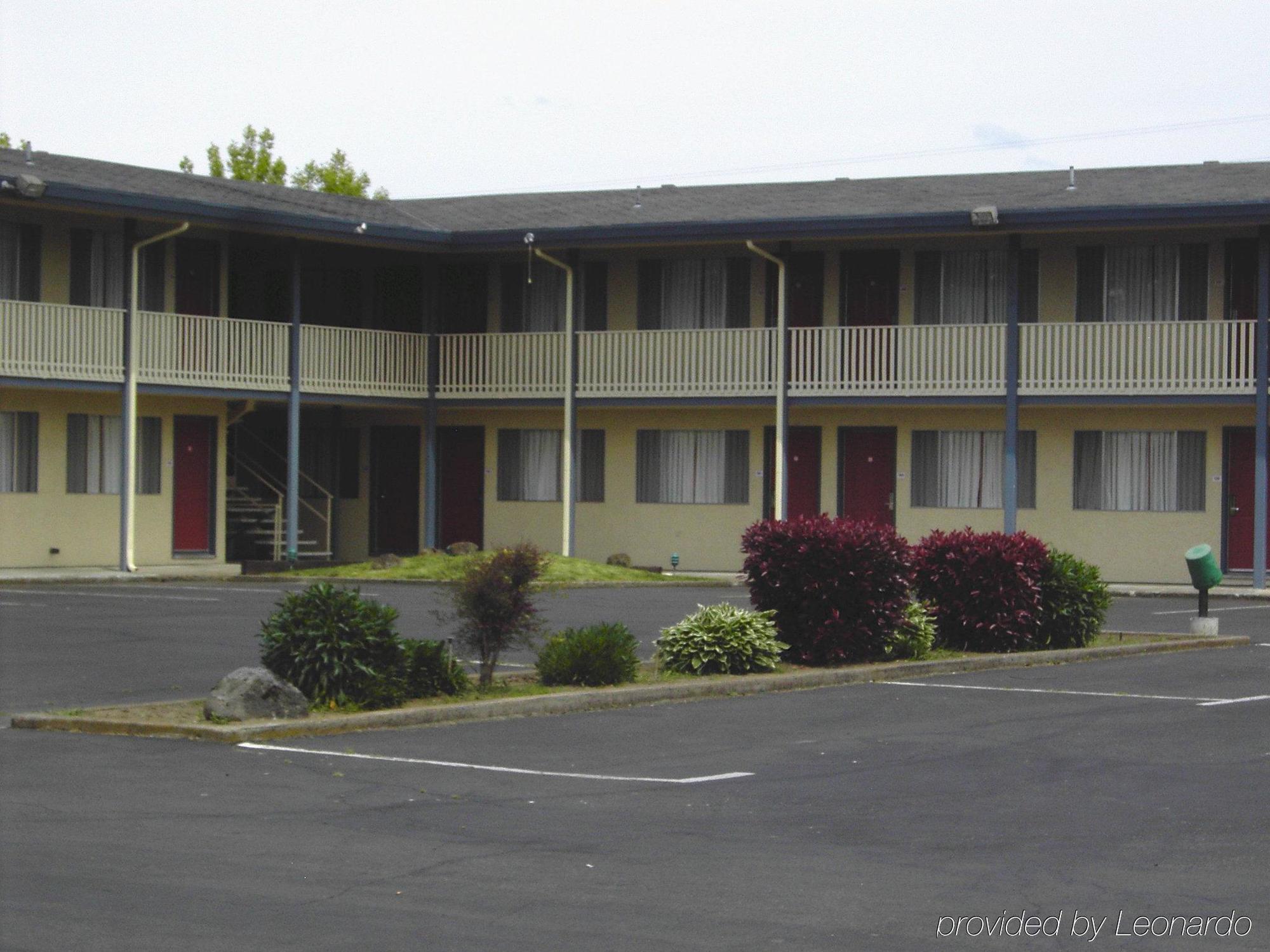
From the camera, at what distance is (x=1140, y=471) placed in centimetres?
2942

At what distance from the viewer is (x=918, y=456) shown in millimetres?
30688

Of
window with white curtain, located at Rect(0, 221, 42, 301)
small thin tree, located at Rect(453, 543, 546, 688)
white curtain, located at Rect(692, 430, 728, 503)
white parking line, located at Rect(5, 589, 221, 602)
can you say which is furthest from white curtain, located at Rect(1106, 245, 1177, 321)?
small thin tree, located at Rect(453, 543, 546, 688)

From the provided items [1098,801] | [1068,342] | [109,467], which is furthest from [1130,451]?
[1098,801]

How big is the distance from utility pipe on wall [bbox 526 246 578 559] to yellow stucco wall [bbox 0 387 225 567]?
21.1ft

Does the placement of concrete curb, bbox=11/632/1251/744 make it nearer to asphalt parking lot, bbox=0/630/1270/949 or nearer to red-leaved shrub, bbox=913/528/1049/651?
asphalt parking lot, bbox=0/630/1270/949

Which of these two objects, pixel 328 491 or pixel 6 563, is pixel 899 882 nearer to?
pixel 6 563

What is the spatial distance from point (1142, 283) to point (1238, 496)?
3755 millimetres

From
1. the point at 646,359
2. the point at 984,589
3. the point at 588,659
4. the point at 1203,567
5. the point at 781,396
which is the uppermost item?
the point at 646,359

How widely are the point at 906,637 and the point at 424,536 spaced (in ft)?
55.3

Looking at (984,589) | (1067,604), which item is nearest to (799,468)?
(1067,604)

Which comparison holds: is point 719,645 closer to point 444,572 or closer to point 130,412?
point 444,572

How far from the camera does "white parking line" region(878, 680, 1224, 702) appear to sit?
48.3ft

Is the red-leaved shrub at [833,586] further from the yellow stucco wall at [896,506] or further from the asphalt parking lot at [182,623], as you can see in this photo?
the yellow stucco wall at [896,506]

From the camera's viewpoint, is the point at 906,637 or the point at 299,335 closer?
the point at 906,637
